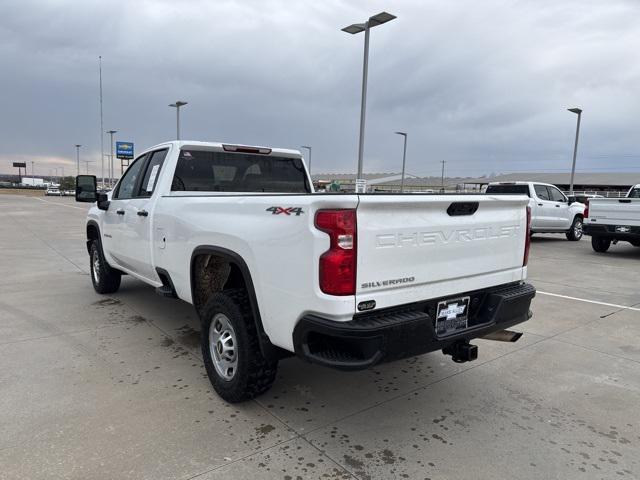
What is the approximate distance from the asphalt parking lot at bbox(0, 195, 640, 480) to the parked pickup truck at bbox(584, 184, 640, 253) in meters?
6.80

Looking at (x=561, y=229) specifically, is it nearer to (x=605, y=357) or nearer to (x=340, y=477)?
(x=605, y=357)

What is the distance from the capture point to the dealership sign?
69.2 meters

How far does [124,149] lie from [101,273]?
70328 mm

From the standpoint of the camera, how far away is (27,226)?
17.4 meters

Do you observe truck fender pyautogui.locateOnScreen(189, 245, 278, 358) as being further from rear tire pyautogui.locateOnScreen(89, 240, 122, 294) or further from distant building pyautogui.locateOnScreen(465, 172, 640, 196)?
distant building pyautogui.locateOnScreen(465, 172, 640, 196)

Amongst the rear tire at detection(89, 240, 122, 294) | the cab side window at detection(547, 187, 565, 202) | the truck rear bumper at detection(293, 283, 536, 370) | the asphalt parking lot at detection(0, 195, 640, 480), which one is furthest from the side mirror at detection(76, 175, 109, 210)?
the cab side window at detection(547, 187, 565, 202)

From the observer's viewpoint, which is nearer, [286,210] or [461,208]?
[286,210]

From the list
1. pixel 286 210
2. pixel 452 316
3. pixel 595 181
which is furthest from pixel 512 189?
pixel 595 181

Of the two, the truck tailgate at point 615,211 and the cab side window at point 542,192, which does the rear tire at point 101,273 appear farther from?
the cab side window at point 542,192

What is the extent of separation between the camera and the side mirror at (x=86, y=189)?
6.32m

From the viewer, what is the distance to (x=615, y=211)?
11.4 meters

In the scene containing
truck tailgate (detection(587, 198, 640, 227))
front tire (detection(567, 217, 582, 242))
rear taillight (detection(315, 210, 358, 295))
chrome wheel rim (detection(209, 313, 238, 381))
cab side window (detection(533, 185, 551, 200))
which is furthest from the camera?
front tire (detection(567, 217, 582, 242))

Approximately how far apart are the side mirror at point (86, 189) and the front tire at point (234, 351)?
3619mm

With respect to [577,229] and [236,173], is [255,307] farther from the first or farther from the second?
[577,229]
